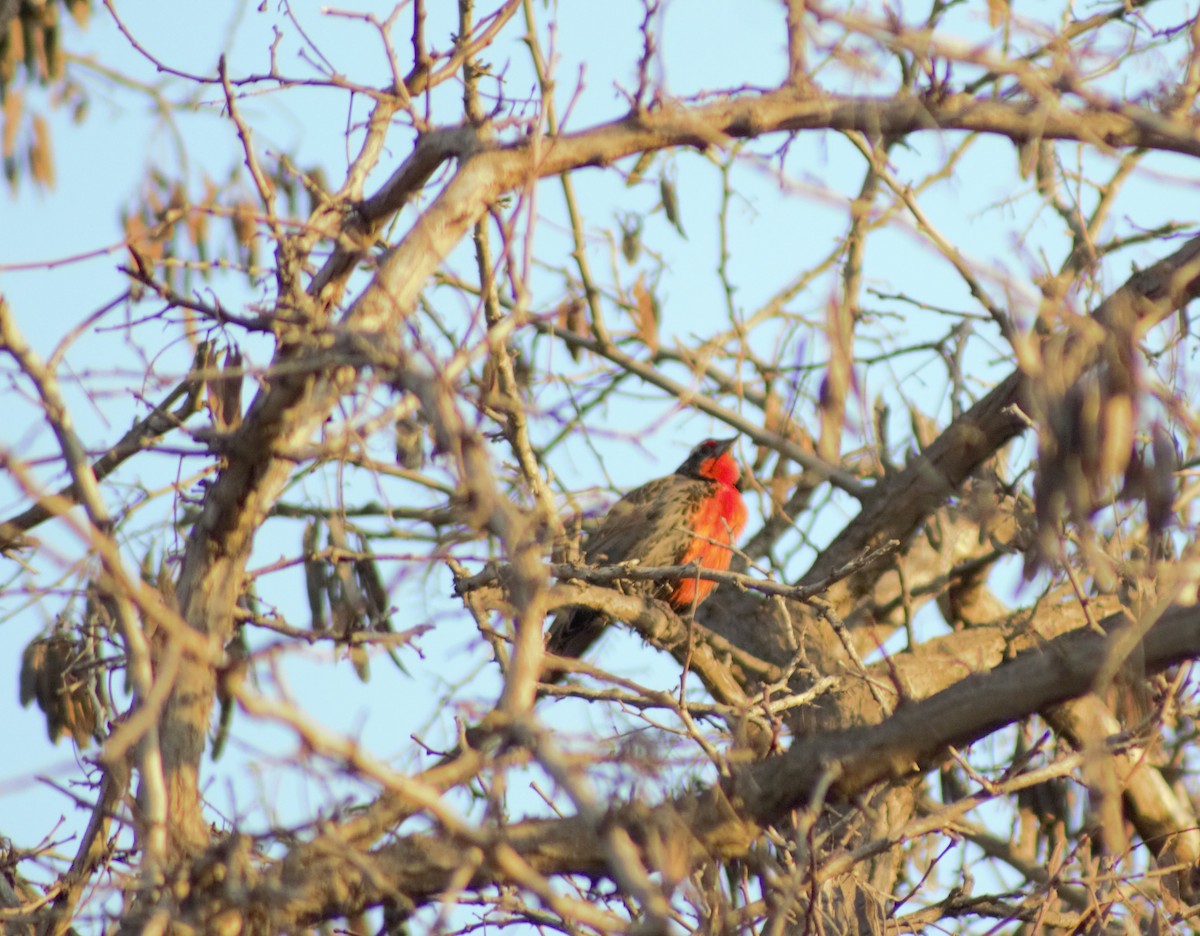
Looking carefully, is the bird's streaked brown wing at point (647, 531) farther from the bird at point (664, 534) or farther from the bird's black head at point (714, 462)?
the bird's black head at point (714, 462)

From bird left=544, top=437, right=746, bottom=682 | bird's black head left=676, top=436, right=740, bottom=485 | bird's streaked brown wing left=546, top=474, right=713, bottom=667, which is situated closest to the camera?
bird left=544, top=437, right=746, bottom=682

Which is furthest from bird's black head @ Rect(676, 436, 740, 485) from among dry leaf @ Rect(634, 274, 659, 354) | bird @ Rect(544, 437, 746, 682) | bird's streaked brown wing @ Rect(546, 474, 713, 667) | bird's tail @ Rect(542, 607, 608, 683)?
bird's tail @ Rect(542, 607, 608, 683)

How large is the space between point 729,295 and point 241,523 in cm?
421

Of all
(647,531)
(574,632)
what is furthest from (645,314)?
(574,632)

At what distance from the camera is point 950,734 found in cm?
329

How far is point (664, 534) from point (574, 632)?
2.83 ft

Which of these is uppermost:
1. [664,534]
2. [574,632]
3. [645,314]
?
[645,314]

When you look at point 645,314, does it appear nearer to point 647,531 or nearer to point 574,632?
point 647,531

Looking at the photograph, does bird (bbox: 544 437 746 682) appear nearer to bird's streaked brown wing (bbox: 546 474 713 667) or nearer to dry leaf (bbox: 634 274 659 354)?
bird's streaked brown wing (bbox: 546 474 713 667)

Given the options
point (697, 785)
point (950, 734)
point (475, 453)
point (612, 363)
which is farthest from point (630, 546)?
point (475, 453)

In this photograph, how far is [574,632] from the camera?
6598 mm

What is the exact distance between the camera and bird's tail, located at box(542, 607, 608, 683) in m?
6.43

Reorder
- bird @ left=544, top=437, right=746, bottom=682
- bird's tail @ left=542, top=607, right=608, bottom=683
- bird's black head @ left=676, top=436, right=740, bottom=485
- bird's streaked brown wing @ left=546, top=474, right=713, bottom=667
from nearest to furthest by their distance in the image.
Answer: bird's tail @ left=542, top=607, right=608, bottom=683 < bird @ left=544, top=437, right=746, bottom=682 < bird's streaked brown wing @ left=546, top=474, right=713, bottom=667 < bird's black head @ left=676, top=436, right=740, bottom=485

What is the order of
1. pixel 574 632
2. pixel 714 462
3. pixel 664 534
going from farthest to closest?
pixel 714 462
pixel 664 534
pixel 574 632
